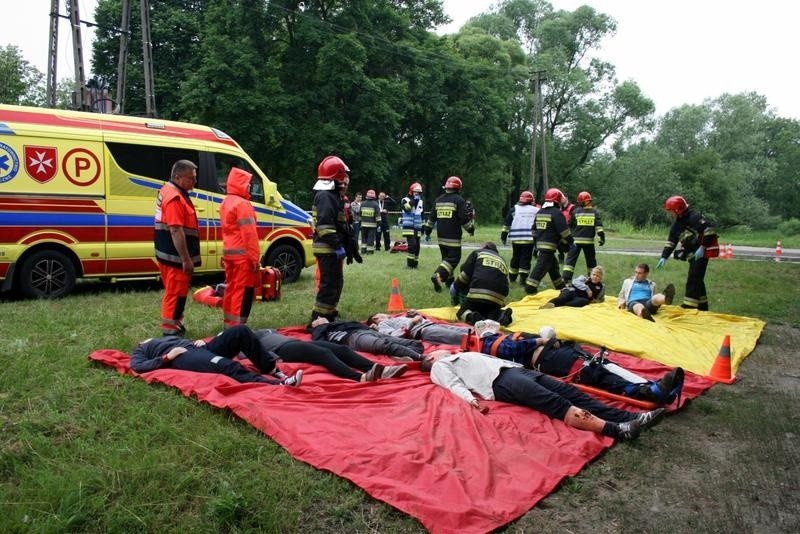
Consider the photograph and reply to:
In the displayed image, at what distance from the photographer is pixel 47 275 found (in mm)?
8523

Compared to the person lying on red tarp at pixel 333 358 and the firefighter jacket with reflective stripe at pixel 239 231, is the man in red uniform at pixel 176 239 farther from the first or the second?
the person lying on red tarp at pixel 333 358

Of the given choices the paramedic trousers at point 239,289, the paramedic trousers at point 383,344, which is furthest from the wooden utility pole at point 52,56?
the paramedic trousers at point 383,344

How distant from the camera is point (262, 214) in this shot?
10.4 metres

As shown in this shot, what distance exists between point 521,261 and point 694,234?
12.0 feet

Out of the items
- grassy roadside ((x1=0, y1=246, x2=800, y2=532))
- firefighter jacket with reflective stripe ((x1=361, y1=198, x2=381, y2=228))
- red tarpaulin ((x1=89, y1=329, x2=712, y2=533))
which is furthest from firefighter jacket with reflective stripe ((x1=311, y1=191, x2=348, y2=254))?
firefighter jacket with reflective stripe ((x1=361, y1=198, x2=381, y2=228))

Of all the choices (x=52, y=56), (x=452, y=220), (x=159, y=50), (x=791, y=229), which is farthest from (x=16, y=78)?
(x=791, y=229)

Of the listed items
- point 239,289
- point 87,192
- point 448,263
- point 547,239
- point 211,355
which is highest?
point 87,192

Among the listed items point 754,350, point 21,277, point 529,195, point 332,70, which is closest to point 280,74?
point 332,70

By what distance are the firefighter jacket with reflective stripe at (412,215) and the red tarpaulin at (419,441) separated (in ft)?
30.0

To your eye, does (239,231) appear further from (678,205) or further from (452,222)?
(678,205)

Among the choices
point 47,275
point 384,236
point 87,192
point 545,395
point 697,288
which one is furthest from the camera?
point 384,236

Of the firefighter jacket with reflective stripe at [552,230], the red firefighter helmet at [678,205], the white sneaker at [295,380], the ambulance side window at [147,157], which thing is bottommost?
the white sneaker at [295,380]

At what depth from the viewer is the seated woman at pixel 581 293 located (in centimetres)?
871

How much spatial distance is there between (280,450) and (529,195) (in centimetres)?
986
